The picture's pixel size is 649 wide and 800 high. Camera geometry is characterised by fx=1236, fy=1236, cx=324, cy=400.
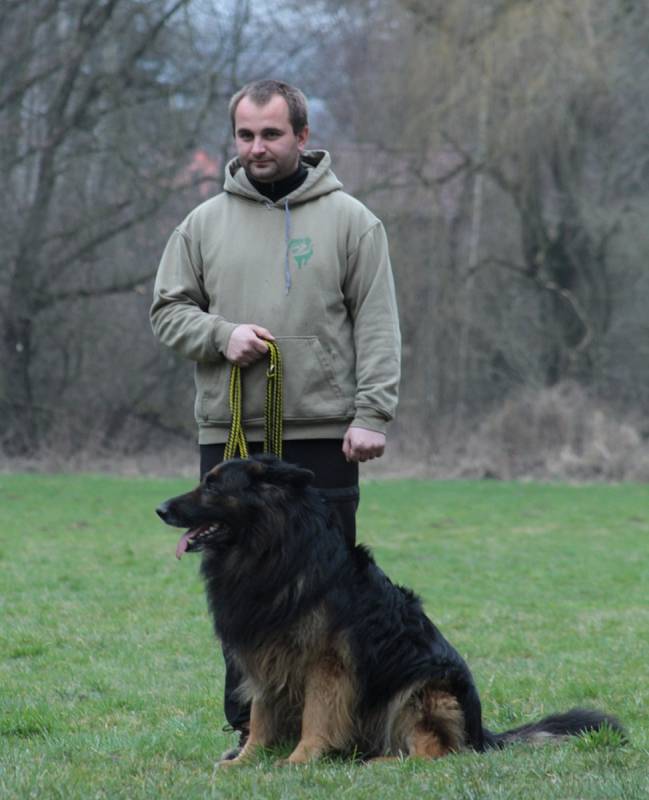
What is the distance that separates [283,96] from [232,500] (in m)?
1.54

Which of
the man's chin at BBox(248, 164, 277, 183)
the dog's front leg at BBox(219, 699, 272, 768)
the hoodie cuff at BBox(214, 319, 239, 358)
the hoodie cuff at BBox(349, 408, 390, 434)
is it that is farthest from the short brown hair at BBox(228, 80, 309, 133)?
the dog's front leg at BBox(219, 699, 272, 768)

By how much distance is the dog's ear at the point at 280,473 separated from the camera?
4520mm

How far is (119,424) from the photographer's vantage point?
25.3 m

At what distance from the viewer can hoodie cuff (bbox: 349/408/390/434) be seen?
15.3 feet

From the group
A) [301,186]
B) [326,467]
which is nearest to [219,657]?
[326,467]

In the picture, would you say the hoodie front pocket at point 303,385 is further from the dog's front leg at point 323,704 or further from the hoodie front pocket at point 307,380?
the dog's front leg at point 323,704

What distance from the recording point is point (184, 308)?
16.0ft

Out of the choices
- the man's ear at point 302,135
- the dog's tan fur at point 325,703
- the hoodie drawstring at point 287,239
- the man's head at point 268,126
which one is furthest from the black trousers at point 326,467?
the man's ear at point 302,135

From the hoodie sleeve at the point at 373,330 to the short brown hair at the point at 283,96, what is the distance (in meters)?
0.50

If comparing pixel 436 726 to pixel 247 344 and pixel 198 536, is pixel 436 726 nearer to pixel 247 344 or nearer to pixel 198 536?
pixel 198 536

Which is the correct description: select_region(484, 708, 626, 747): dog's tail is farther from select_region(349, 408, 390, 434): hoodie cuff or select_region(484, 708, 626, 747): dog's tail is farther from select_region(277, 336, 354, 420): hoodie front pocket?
select_region(277, 336, 354, 420): hoodie front pocket

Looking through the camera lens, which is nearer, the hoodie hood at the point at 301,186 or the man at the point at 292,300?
the man at the point at 292,300

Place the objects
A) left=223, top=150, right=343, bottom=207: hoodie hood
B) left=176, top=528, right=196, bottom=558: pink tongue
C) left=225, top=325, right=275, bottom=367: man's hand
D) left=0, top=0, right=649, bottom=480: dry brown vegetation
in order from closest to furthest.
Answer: left=176, top=528, right=196, bottom=558: pink tongue < left=225, top=325, right=275, bottom=367: man's hand < left=223, top=150, right=343, bottom=207: hoodie hood < left=0, top=0, right=649, bottom=480: dry brown vegetation

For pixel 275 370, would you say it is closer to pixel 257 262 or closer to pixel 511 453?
pixel 257 262
